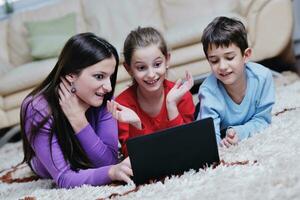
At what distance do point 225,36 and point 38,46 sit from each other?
1945 millimetres

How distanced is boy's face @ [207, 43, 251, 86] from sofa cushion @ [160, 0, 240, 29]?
1486mm

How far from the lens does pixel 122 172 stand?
3.38 ft

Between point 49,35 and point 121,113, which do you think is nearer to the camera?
point 121,113

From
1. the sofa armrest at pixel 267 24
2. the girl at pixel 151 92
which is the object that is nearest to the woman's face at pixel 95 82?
the girl at pixel 151 92

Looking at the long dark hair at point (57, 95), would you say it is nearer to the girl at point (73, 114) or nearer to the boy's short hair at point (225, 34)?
the girl at point (73, 114)

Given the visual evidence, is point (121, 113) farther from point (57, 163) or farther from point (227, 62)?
point (227, 62)

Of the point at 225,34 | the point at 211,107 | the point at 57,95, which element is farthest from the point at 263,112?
the point at 57,95

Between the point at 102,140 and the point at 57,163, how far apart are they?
17 cm

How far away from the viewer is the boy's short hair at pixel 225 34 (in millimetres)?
1266

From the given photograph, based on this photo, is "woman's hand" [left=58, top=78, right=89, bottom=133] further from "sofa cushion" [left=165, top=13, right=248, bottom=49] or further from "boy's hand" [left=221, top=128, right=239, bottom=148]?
"sofa cushion" [left=165, top=13, right=248, bottom=49]

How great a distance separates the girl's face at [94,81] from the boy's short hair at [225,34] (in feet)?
1.11

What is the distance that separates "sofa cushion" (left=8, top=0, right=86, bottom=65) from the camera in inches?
125

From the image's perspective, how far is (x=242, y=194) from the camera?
76 cm

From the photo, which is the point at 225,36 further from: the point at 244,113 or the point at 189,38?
the point at 189,38
